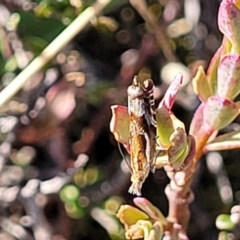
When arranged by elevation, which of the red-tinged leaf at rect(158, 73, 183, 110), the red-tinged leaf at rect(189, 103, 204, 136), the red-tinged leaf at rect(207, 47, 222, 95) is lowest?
the red-tinged leaf at rect(189, 103, 204, 136)

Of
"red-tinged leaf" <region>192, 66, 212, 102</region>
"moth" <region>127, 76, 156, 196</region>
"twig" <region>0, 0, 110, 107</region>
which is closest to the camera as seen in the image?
"moth" <region>127, 76, 156, 196</region>

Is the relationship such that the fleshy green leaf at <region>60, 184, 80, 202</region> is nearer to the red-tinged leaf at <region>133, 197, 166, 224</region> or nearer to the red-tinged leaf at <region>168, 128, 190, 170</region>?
the red-tinged leaf at <region>133, 197, 166, 224</region>

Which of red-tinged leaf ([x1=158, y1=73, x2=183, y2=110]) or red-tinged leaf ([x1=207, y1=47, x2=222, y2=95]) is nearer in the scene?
red-tinged leaf ([x1=158, y1=73, x2=183, y2=110])

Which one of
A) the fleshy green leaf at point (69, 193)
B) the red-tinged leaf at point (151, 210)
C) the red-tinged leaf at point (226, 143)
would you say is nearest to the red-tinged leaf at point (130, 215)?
the red-tinged leaf at point (151, 210)

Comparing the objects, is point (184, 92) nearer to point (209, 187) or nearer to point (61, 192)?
point (209, 187)

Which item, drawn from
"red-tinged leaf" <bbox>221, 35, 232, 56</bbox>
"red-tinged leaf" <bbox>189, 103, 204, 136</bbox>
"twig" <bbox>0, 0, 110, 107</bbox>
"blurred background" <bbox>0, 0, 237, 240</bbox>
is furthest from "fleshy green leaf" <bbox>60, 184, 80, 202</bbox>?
"red-tinged leaf" <bbox>221, 35, 232, 56</bbox>

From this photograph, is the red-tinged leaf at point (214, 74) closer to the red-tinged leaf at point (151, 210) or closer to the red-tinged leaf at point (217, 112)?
the red-tinged leaf at point (217, 112)

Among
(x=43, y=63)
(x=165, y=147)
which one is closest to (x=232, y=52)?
(x=165, y=147)
